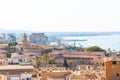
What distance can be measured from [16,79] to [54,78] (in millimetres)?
Answer: 1448

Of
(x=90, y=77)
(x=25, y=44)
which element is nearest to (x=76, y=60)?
(x=25, y=44)

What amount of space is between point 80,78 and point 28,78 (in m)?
4.55

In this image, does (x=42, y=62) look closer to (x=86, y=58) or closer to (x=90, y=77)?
(x=86, y=58)

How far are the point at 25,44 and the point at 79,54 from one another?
277 inches

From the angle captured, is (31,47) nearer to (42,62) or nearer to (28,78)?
(42,62)

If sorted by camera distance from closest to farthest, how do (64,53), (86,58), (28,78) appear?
(28,78) → (86,58) → (64,53)

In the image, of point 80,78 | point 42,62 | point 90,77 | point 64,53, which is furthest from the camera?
point 64,53

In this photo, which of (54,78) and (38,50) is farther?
(38,50)

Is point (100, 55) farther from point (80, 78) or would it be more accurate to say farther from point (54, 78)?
point (54, 78)

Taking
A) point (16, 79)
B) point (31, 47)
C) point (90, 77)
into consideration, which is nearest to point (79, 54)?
point (31, 47)

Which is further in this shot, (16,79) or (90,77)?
(90,77)

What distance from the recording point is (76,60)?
46.0 metres

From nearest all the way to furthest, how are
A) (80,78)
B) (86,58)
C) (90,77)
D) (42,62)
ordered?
(80,78)
(90,77)
(42,62)
(86,58)

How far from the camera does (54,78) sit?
16641 mm
